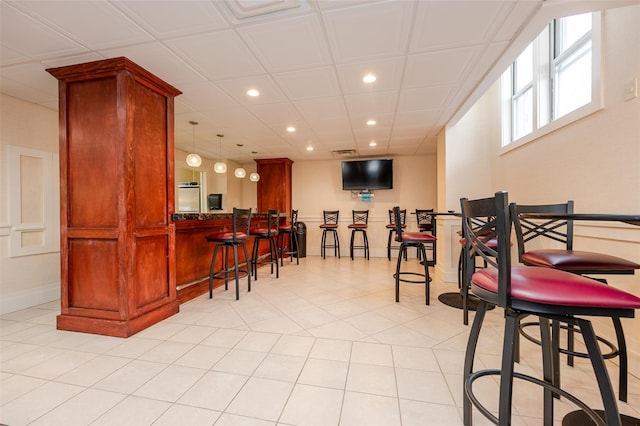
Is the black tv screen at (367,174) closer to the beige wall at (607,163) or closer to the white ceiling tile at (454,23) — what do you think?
the beige wall at (607,163)

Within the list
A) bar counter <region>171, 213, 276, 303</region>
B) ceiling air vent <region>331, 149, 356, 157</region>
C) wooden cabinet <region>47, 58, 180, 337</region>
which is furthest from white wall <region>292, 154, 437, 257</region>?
wooden cabinet <region>47, 58, 180, 337</region>

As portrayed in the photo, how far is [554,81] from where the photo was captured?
2.79m

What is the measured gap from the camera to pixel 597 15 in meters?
2.06

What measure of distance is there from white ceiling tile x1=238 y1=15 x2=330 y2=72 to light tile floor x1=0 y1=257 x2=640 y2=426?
2410mm

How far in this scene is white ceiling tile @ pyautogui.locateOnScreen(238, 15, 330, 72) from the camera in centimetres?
193

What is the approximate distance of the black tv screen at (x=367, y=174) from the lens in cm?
636

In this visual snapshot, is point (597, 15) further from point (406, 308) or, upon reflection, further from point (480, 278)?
point (406, 308)

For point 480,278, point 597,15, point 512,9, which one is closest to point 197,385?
point 480,278

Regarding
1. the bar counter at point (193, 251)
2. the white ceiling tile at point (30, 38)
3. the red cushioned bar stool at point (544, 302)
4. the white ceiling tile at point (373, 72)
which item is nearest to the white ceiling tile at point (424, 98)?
the white ceiling tile at point (373, 72)

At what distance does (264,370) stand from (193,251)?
7.55 feet

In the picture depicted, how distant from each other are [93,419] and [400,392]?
1613 mm

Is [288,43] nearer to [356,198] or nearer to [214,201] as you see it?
[356,198]

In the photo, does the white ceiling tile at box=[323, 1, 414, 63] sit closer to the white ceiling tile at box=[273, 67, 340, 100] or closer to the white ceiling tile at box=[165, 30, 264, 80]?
the white ceiling tile at box=[273, 67, 340, 100]

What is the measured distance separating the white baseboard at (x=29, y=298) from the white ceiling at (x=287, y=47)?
2.20 metres
